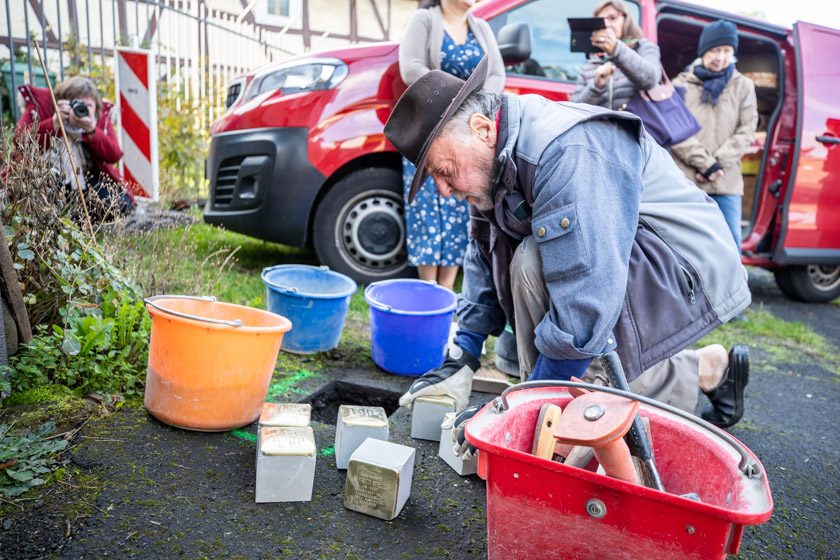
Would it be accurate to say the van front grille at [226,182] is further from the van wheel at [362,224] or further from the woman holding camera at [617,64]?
the woman holding camera at [617,64]

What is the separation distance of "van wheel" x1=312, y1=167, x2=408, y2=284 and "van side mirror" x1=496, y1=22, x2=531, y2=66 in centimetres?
91

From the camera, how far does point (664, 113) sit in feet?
11.9

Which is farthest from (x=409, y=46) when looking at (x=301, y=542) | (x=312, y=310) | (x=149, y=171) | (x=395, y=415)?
(x=149, y=171)

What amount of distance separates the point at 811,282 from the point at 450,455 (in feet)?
14.8

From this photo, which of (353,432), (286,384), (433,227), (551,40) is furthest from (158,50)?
(353,432)

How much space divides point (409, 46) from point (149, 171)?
2.91 metres

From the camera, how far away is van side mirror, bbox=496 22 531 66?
3420 millimetres

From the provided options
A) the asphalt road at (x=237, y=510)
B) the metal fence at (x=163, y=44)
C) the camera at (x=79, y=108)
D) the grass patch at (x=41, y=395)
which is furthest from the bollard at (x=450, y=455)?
the metal fence at (x=163, y=44)

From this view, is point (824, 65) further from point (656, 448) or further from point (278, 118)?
point (656, 448)

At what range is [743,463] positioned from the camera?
1310 mm

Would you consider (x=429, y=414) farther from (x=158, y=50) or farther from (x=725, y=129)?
(x=158, y=50)

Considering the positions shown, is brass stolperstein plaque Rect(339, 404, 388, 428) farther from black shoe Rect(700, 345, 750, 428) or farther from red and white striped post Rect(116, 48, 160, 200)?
red and white striped post Rect(116, 48, 160, 200)

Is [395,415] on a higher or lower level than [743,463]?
lower

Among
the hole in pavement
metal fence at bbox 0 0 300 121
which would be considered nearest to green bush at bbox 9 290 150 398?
the hole in pavement
